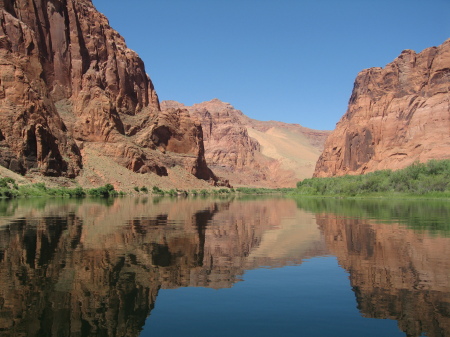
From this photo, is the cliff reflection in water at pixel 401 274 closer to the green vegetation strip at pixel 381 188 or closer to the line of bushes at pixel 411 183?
the green vegetation strip at pixel 381 188

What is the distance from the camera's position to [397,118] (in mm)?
135500

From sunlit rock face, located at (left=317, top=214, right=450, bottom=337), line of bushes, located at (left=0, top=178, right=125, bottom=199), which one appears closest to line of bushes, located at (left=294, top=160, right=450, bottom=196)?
line of bushes, located at (left=0, top=178, right=125, bottom=199)

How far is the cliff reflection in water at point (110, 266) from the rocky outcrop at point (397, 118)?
331 ft

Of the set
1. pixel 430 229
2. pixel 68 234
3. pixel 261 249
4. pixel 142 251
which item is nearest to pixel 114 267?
pixel 142 251

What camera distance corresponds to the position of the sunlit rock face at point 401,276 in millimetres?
8867

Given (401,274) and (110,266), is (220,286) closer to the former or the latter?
(110,266)

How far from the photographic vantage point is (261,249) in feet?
57.7

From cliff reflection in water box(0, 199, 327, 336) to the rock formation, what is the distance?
2499 inches

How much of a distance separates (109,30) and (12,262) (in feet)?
422

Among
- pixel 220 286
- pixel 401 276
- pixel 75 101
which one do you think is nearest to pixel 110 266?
pixel 220 286

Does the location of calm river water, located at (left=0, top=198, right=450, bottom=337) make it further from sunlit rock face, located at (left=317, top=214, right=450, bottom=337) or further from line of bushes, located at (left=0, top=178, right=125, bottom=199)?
line of bushes, located at (left=0, top=178, right=125, bottom=199)

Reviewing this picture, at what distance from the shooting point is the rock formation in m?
82.6

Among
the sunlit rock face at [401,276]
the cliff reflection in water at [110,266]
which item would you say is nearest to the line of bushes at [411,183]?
the sunlit rock face at [401,276]

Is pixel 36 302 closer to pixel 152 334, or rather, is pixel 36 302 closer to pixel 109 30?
pixel 152 334
